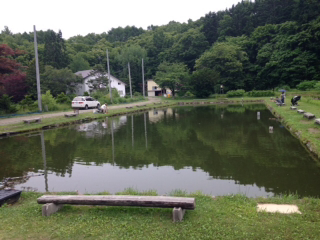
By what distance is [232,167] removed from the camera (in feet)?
27.9

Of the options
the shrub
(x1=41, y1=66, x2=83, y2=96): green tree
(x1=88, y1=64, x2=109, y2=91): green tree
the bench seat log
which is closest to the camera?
the bench seat log

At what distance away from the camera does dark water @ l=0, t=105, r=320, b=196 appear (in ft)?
23.3

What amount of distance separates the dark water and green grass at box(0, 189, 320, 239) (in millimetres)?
1719

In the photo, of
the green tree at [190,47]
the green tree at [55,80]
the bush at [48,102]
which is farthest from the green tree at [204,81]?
the bush at [48,102]

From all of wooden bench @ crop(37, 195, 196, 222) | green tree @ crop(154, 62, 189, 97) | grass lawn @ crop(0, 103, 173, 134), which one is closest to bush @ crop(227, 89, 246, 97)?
green tree @ crop(154, 62, 189, 97)

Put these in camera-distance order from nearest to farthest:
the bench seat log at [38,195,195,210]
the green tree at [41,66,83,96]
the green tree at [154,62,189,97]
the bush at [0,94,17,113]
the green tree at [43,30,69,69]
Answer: the bench seat log at [38,195,195,210]
the bush at [0,94,17,113]
the green tree at [41,66,83,96]
the green tree at [43,30,69,69]
the green tree at [154,62,189,97]

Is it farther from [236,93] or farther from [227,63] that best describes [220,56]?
[236,93]

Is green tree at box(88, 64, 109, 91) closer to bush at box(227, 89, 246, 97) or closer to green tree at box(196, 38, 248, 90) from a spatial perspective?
green tree at box(196, 38, 248, 90)

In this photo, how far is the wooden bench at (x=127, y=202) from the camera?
4.38m

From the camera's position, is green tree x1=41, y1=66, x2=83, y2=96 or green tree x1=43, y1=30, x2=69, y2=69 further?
green tree x1=43, y1=30, x2=69, y2=69

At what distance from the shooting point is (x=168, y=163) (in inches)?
369

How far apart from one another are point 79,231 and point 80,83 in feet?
141

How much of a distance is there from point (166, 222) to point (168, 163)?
5.02 m

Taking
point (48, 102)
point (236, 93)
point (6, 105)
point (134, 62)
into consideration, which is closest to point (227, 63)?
point (236, 93)
